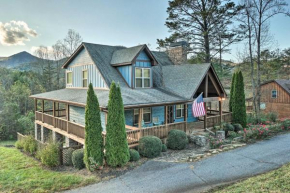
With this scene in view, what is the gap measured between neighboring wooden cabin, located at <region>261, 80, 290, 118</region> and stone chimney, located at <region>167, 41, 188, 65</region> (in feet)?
37.8

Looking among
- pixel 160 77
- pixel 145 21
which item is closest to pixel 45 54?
pixel 145 21

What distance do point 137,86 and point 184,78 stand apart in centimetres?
383

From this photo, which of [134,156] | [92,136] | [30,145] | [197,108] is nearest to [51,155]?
[92,136]

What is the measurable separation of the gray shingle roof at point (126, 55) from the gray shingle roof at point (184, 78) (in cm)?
368

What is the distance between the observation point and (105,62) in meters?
16.0

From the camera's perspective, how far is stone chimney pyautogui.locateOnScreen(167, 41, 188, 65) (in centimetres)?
2509

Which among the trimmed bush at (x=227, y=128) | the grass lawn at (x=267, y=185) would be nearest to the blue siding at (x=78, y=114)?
the trimmed bush at (x=227, y=128)

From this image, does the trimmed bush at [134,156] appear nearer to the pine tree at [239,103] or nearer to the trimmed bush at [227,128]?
the trimmed bush at [227,128]

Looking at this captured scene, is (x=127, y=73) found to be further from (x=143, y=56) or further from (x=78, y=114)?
(x=78, y=114)

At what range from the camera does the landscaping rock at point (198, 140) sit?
12.5m

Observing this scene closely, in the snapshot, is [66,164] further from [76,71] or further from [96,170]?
[76,71]

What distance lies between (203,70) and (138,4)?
36.6ft

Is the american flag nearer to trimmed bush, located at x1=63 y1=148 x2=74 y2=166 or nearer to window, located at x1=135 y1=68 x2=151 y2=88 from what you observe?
window, located at x1=135 y1=68 x2=151 y2=88

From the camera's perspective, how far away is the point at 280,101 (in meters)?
25.9
